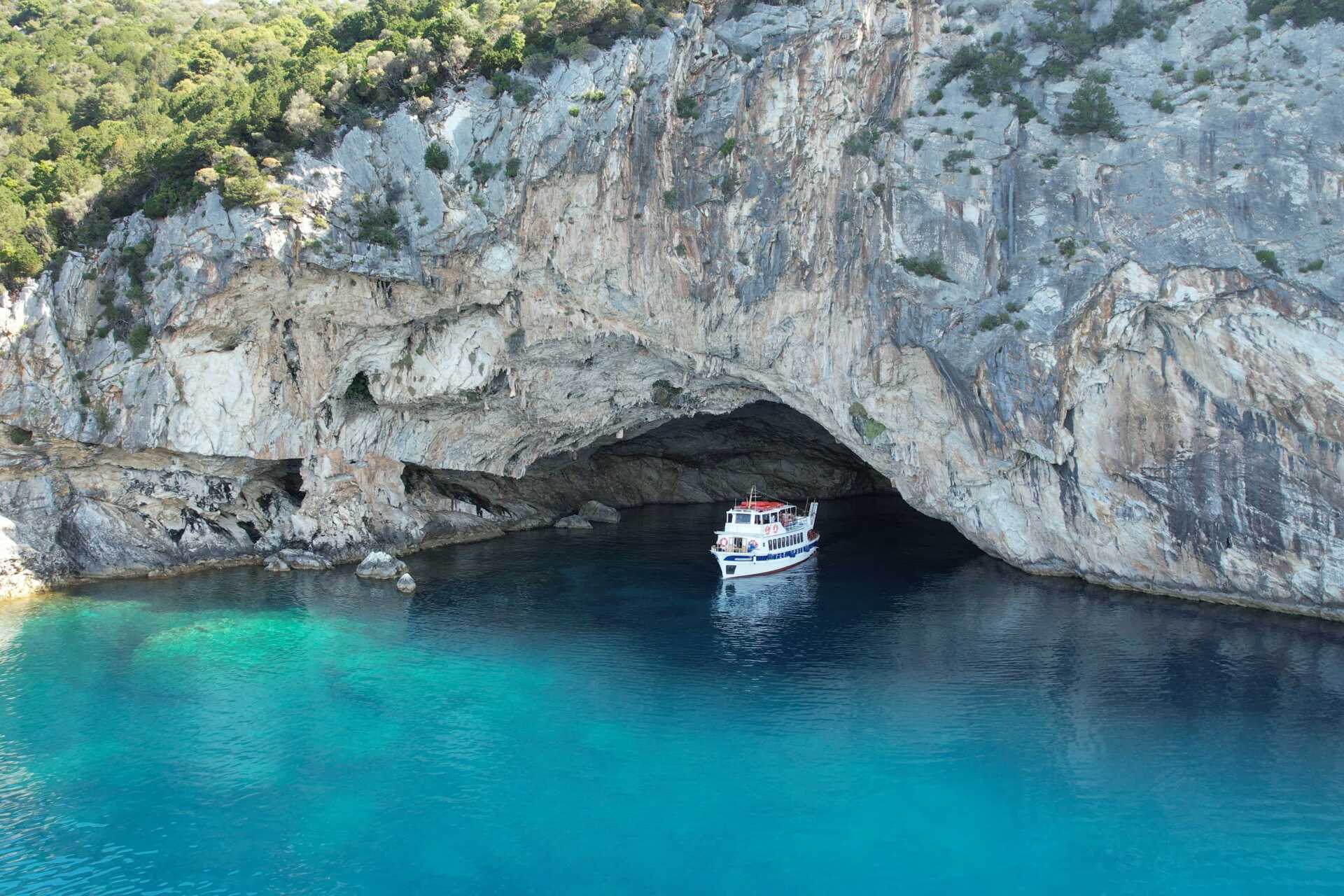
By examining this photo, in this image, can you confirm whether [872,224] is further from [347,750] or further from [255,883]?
[255,883]

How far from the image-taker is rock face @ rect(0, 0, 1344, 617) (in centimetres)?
2989

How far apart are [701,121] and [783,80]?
349 cm

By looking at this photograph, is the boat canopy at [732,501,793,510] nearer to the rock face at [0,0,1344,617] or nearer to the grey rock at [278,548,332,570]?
the rock face at [0,0,1344,617]

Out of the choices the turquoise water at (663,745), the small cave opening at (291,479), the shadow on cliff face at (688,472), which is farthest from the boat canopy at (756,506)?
the small cave opening at (291,479)

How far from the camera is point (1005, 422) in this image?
111ft

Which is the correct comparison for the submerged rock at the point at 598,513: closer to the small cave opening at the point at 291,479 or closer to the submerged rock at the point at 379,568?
the submerged rock at the point at 379,568

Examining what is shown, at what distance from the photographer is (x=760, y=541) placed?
137 feet

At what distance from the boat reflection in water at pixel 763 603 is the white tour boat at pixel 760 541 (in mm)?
524

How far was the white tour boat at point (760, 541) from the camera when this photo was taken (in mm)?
40938

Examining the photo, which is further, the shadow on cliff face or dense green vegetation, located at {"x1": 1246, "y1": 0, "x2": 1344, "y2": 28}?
the shadow on cliff face

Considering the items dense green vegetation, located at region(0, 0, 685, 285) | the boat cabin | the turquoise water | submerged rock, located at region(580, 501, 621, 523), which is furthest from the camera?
submerged rock, located at region(580, 501, 621, 523)

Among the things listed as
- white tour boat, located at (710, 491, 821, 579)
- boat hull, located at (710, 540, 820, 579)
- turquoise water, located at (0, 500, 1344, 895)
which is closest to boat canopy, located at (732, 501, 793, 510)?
white tour boat, located at (710, 491, 821, 579)

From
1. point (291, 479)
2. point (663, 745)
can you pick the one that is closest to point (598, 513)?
point (291, 479)

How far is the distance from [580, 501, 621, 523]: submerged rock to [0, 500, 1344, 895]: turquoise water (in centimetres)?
1991
